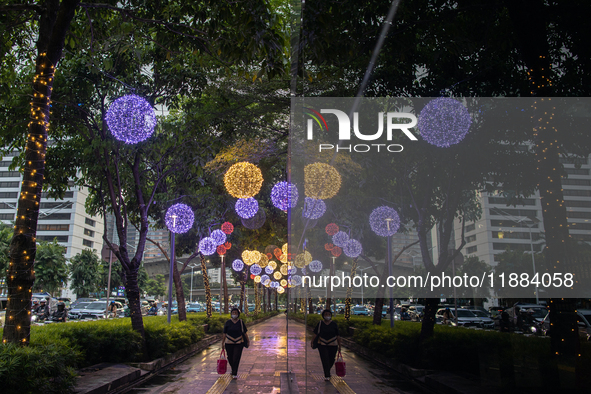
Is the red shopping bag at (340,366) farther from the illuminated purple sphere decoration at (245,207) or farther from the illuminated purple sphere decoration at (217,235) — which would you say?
the illuminated purple sphere decoration at (217,235)

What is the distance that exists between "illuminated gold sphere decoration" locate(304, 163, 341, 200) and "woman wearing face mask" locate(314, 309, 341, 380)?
0.79 m

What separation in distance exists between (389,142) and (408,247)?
65 centimetres

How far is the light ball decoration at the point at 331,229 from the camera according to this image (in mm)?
2814

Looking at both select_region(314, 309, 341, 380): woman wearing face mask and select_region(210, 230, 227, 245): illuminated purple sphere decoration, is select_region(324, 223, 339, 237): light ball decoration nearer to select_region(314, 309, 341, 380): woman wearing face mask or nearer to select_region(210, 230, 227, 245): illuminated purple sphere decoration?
select_region(314, 309, 341, 380): woman wearing face mask

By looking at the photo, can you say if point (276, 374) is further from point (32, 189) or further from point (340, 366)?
point (340, 366)

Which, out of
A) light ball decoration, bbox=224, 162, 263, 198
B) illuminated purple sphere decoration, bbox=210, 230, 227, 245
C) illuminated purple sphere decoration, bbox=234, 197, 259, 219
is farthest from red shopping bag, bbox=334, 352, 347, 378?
illuminated purple sphere decoration, bbox=210, 230, 227, 245

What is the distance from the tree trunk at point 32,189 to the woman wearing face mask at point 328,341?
519cm

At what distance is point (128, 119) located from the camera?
980cm

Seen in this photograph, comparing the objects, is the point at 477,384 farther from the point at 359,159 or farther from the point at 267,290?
the point at 267,290

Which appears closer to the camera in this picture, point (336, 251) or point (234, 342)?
point (336, 251)

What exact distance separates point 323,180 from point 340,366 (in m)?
1.22

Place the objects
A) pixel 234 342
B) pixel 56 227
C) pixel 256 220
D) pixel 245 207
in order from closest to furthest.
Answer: pixel 234 342, pixel 245 207, pixel 256 220, pixel 56 227

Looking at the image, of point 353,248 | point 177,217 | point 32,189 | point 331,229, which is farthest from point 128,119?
point 353,248

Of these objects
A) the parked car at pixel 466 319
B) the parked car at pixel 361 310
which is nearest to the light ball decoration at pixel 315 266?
the parked car at pixel 361 310
